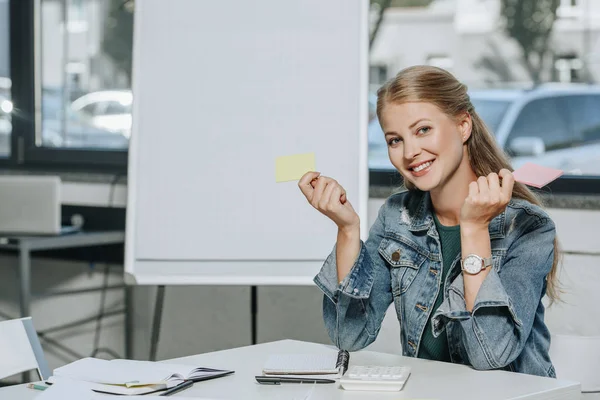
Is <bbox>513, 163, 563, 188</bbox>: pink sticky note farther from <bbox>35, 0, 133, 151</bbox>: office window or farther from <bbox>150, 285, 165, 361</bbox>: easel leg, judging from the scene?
<bbox>35, 0, 133, 151</bbox>: office window

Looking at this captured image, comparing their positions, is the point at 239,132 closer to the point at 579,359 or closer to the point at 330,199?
the point at 330,199

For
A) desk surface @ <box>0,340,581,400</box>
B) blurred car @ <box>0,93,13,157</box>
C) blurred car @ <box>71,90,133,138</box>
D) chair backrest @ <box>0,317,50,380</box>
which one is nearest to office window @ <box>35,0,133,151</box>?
blurred car @ <box>71,90,133,138</box>

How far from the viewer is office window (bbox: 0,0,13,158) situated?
4270mm

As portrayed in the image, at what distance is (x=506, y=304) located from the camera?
1.71 meters

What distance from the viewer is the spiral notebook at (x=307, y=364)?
1.64 m

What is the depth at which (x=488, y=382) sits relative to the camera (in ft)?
5.30

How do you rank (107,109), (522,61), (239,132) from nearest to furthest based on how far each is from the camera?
(239,132), (522,61), (107,109)

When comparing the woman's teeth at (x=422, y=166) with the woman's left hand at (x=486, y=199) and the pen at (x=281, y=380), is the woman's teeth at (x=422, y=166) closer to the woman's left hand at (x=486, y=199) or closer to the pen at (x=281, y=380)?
the woman's left hand at (x=486, y=199)

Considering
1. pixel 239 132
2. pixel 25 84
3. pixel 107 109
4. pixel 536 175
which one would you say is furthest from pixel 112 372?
pixel 25 84

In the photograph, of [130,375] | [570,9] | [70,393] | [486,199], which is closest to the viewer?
[70,393]

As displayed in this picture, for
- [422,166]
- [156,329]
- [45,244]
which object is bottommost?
[156,329]

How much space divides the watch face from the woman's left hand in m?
0.07

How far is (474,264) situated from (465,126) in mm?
383

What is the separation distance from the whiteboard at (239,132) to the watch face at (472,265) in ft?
3.89
